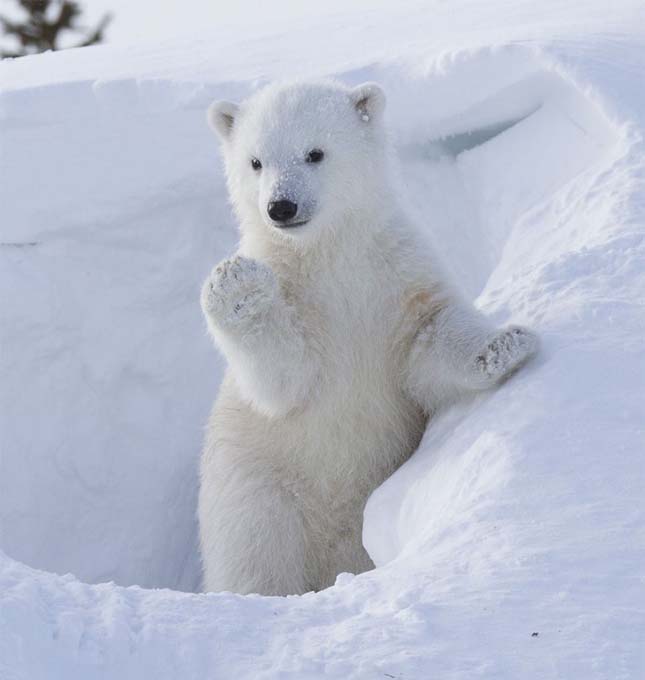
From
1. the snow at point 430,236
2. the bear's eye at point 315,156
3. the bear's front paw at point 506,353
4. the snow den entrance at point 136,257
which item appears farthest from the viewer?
the snow den entrance at point 136,257

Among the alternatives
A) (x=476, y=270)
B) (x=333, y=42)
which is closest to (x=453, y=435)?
(x=476, y=270)

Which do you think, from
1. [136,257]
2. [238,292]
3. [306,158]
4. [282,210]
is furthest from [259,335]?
[136,257]

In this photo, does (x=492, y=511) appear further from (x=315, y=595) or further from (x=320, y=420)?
(x=320, y=420)

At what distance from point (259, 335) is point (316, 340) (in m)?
0.24

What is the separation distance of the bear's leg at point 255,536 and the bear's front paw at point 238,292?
0.68 meters

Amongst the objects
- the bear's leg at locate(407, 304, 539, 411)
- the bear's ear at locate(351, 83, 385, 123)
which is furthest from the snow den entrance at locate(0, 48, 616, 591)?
the bear's leg at locate(407, 304, 539, 411)

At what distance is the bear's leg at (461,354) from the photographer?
130 inches

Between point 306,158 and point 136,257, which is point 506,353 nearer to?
point 306,158

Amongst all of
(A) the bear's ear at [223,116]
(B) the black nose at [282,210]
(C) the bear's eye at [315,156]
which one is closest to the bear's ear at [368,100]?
(C) the bear's eye at [315,156]

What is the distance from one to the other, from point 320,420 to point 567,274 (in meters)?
0.88

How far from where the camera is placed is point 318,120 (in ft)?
12.0

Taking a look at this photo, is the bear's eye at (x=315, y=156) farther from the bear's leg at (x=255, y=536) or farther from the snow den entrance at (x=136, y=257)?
the snow den entrance at (x=136, y=257)

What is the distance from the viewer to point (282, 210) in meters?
3.43

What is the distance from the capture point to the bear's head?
11.5ft
